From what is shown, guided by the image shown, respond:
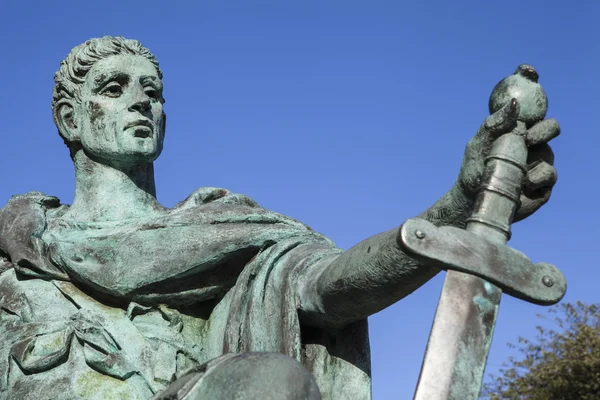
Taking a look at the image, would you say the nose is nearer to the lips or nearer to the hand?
the lips

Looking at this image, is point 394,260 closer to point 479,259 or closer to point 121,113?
point 479,259

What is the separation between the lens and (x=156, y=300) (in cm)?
789

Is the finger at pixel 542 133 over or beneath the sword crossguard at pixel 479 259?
over

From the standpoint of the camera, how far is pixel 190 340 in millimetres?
7859

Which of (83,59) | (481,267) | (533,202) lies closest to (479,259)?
(481,267)

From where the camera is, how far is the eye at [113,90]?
829cm

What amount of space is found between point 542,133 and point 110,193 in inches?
119

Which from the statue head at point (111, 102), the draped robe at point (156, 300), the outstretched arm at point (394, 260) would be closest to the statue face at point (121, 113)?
the statue head at point (111, 102)

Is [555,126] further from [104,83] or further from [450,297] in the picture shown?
[104,83]

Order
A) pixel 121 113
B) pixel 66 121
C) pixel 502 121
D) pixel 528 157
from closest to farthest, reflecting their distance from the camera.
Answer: pixel 502 121 < pixel 528 157 < pixel 121 113 < pixel 66 121

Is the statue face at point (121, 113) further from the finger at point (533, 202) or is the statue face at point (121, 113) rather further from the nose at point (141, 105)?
the finger at point (533, 202)

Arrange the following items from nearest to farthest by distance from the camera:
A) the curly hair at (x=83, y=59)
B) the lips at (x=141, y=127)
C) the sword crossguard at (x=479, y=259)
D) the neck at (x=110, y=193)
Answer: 1. the sword crossguard at (x=479, y=259)
2. the lips at (x=141, y=127)
3. the neck at (x=110, y=193)
4. the curly hair at (x=83, y=59)

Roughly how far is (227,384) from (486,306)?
1158mm

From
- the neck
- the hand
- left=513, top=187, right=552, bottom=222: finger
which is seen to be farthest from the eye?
left=513, top=187, right=552, bottom=222: finger
